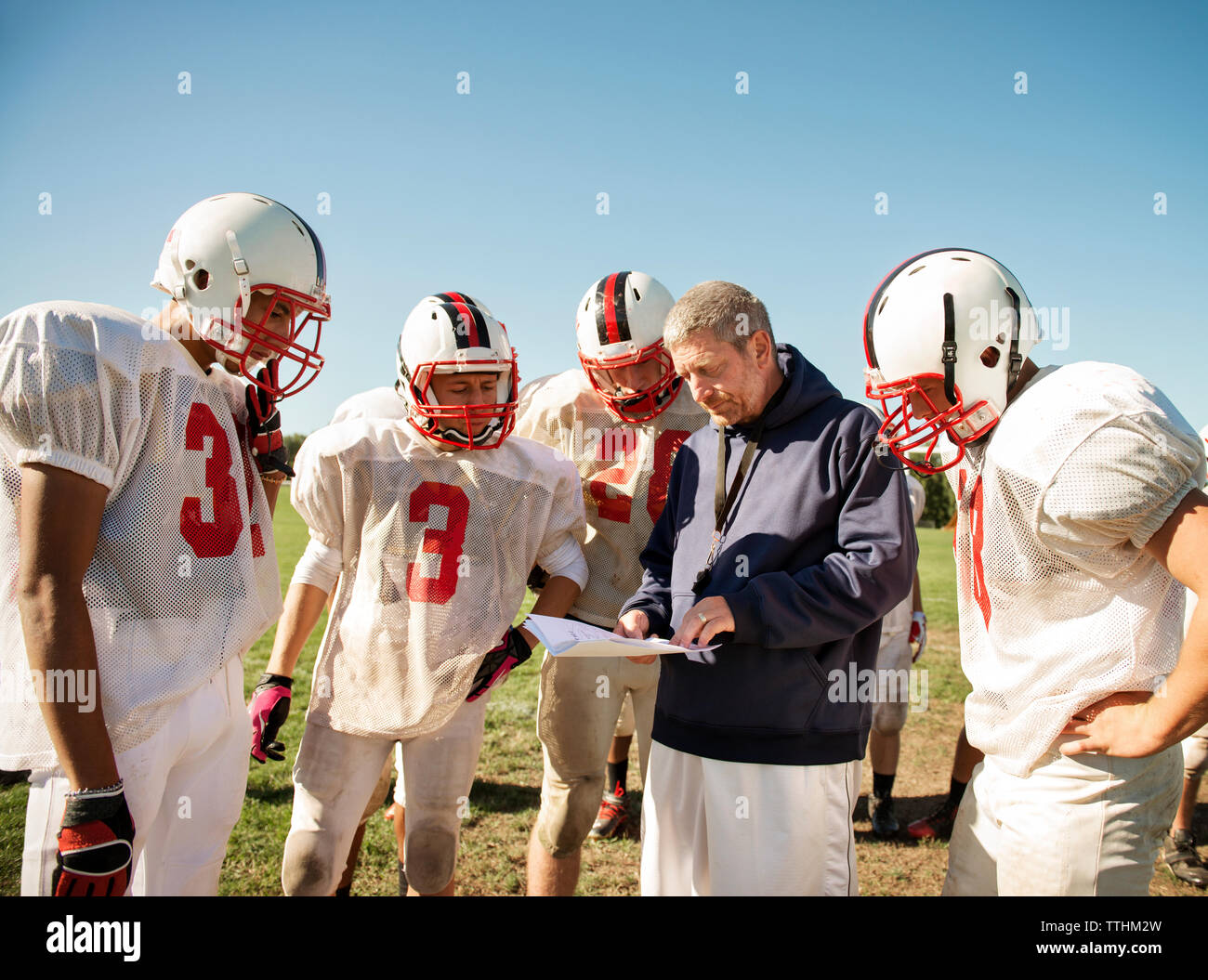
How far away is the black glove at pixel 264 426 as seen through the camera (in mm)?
2834

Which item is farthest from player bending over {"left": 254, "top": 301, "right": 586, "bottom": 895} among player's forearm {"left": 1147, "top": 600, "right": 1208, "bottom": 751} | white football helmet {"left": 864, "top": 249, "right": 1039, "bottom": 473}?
player's forearm {"left": 1147, "top": 600, "right": 1208, "bottom": 751}

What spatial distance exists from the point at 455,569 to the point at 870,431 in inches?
62.9

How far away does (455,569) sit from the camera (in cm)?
322

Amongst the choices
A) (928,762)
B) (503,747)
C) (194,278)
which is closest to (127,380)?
(194,278)

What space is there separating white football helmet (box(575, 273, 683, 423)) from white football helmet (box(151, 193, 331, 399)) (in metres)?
1.31

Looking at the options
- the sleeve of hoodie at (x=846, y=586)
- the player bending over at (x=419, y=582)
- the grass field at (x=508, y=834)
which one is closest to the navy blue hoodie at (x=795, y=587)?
the sleeve of hoodie at (x=846, y=586)

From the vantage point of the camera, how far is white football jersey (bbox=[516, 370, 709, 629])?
3723mm

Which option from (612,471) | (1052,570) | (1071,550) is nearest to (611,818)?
(612,471)

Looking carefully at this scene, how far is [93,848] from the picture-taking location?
78.9 inches

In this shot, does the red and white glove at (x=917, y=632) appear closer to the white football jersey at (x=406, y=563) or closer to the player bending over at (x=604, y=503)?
the player bending over at (x=604, y=503)

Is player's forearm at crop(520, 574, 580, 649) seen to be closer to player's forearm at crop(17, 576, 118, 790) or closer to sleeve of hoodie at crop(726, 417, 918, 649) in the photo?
sleeve of hoodie at crop(726, 417, 918, 649)

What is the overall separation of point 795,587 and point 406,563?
4.89 ft

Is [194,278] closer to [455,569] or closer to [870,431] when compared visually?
[455,569]
